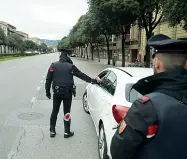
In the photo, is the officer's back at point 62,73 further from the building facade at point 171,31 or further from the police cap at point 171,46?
the building facade at point 171,31

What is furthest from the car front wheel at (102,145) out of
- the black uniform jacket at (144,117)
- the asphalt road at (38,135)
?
the black uniform jacket at (144,117)

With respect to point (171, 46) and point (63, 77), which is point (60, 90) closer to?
point (63, 77)

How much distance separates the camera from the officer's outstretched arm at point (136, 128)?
4.66ft

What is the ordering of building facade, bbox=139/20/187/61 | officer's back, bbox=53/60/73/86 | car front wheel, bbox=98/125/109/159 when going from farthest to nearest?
building facade, bbox=139/20/187/61
officer's back, bbox=53/60/73/86
car front wheel, bbox=98/125/109/159

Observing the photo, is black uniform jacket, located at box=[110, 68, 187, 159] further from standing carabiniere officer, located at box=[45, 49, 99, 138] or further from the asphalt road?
standing carabiniere officer, located at box=[45, 49, 99, 138]

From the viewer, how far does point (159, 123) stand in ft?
4.66

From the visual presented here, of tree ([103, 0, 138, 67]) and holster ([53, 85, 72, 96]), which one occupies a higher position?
tree ([103, 0, 138, 67])

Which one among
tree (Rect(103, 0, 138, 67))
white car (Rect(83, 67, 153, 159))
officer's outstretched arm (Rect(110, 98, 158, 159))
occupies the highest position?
tree (Rect(103, 0, 138, 67))

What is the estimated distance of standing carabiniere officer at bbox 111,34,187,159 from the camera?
1.42m

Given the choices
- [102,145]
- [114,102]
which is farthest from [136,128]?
[102,145]

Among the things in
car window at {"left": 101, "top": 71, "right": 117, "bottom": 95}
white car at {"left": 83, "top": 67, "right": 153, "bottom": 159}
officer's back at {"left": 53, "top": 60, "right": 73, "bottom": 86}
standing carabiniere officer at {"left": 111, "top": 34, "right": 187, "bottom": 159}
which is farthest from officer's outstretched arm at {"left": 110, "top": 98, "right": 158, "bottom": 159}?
officer's back at {"left": 53, "top": 60, "right": 73, "bottom": 86}

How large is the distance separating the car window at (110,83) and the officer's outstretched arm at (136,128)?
2.58 m

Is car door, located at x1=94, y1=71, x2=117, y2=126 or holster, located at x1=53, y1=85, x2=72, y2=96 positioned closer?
car door, located at x1=94, y1=71, x2=117, y2=126

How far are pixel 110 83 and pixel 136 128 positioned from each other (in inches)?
122
